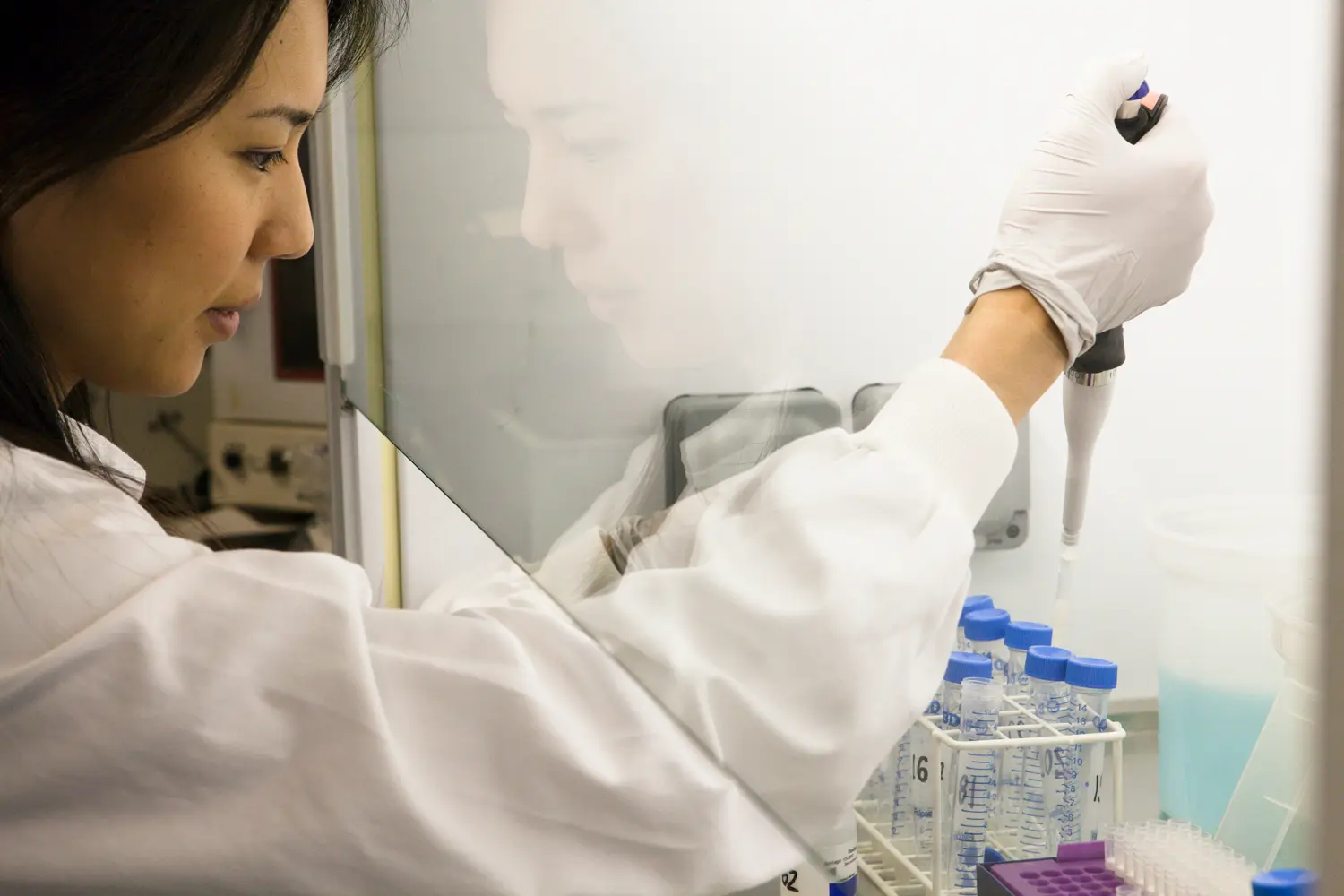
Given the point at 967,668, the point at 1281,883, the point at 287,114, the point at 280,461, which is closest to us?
the point at 1281,883

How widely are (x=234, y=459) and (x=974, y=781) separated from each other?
236cm

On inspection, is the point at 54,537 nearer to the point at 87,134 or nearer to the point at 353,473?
the point at 87,134

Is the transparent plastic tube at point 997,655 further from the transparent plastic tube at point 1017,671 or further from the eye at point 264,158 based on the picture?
the eye at point 264,158

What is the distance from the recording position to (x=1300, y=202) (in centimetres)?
33

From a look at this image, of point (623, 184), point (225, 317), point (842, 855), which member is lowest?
point (842, 855)

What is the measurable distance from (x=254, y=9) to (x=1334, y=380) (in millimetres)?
671

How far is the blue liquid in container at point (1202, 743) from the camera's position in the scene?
384 mm

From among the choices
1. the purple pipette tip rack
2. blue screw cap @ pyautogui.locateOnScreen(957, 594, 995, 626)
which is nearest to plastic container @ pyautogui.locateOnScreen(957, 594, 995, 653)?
blue screw cap @ pyautogui.locateOnScreen(957, 594, 995, 626)

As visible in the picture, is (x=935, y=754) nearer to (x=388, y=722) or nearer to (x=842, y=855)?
(x=842, y=855)

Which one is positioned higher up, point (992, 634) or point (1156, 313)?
point (1156, 313)

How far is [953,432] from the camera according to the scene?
54cm

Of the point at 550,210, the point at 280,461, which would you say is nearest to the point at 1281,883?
the point at 550,210

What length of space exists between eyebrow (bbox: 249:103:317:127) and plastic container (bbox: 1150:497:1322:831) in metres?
0.63

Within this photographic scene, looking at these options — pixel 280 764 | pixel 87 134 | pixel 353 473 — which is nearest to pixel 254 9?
pixel 87 134
